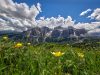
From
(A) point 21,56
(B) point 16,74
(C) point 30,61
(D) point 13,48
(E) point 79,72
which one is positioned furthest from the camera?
(D) point 13,48

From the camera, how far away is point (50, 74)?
4707mm

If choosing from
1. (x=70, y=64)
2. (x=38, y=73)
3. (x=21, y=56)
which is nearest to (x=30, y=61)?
(x=21, y=56)

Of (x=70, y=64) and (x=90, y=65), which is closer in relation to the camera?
(x=70, y=64)

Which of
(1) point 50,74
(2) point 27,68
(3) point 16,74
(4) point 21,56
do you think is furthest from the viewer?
(4) point 21,56

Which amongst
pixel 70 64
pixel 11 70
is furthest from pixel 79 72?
pixel 11 70

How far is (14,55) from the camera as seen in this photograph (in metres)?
6.39

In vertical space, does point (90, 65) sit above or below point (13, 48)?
below

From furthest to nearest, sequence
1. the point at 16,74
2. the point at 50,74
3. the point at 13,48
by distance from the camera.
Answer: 1. the point at 13,48
2. the point at 50,74
3. the point at 16,74

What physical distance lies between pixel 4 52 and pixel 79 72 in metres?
1.99

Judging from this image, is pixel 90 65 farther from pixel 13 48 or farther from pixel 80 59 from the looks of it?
pixel 13 48

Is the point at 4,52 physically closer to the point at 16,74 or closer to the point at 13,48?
the point at 13,48

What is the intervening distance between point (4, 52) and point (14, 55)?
0.27 meters

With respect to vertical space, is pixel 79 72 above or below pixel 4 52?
below

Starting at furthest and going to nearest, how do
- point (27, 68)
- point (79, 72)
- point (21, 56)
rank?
point (21, 56), point (79, 72), point (27, 68)
